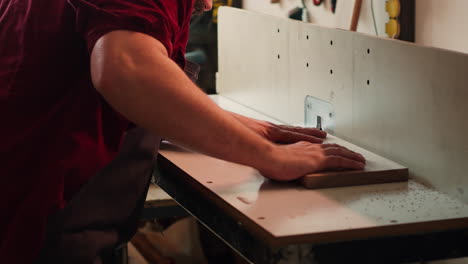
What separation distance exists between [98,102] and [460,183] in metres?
0.63

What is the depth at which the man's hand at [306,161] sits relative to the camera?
4.04ft

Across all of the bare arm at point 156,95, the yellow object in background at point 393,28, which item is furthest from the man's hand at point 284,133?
the yellow object in background at point 393,28

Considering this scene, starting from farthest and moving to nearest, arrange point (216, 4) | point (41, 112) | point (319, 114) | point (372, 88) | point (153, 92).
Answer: point (216, 4) → point (319, 114) → point (372, 88) → point (41, 112) → point (153, 92)

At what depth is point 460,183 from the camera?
4.02 ft

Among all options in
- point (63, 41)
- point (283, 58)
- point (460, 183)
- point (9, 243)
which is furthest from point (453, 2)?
point (9, 243)

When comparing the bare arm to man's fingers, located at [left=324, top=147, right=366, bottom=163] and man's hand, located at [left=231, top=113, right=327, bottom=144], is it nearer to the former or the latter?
man's fingers, located at [left=324, top=147, right=366, bottom=163]

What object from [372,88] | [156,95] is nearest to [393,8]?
[372,88]

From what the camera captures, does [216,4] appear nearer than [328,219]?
No

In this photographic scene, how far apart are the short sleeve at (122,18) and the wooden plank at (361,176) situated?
13.6 inches

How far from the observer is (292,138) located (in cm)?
149

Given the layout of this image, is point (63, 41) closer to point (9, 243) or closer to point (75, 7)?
point (75, 7)

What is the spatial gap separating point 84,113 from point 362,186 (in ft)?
1.64

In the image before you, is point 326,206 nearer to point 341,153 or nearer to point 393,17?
point 341,153

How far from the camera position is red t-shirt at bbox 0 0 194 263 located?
1164mm
